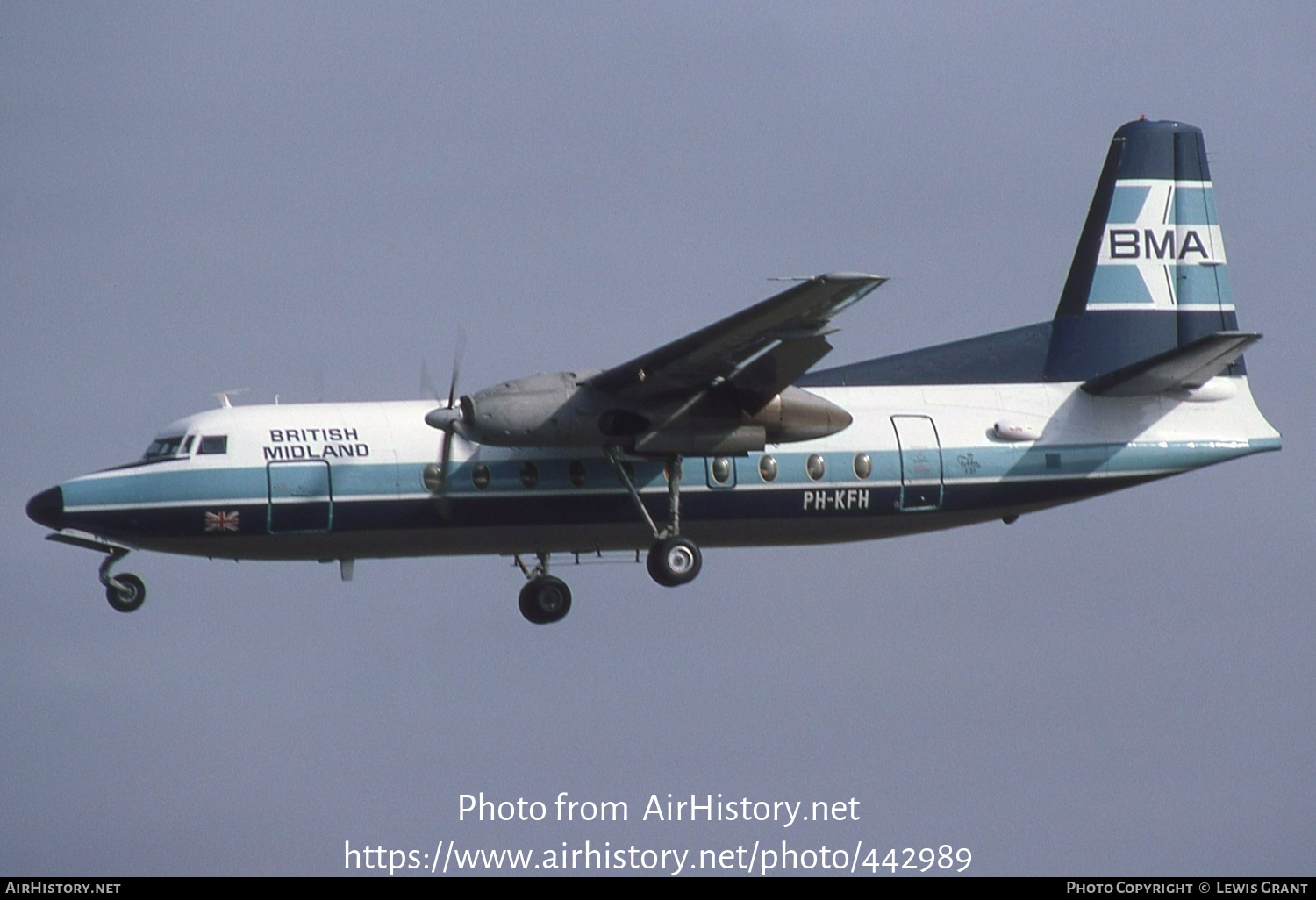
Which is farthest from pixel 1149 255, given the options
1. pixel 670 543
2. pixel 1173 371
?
pixel 670 543

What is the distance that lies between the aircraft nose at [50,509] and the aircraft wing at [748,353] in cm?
624

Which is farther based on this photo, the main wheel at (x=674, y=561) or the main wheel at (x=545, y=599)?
the main wheel at (x=545, y=599)

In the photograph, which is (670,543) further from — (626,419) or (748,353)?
(748,353)

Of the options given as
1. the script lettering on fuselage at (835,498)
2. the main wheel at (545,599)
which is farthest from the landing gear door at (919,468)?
the main wheel at (545,599)

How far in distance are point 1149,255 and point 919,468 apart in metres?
5.41

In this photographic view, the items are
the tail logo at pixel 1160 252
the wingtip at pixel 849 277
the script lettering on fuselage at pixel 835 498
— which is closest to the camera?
the wingtip at pixel 849 277

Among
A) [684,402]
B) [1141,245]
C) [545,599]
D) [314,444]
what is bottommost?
[545,599]

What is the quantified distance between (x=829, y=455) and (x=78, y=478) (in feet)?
29.6

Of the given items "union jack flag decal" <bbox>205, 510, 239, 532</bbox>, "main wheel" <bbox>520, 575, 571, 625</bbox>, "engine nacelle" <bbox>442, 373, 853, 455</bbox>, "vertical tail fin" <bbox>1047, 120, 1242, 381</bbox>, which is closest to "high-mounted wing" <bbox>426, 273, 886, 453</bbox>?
"engine nacelle" <bbox>442, 373, 853, 455</bbox>

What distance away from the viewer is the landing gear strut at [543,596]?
23953 mm

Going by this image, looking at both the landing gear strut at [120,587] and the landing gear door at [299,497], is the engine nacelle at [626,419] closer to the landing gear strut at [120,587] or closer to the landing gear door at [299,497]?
the landing gear door at [299,497]

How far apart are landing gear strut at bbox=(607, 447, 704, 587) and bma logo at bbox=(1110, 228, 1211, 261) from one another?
7.83 meters

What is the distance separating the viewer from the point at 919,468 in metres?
22.9

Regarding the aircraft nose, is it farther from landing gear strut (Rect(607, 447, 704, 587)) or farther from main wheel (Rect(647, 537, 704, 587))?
main wheel (Rect(647, 537, 704, 587))
